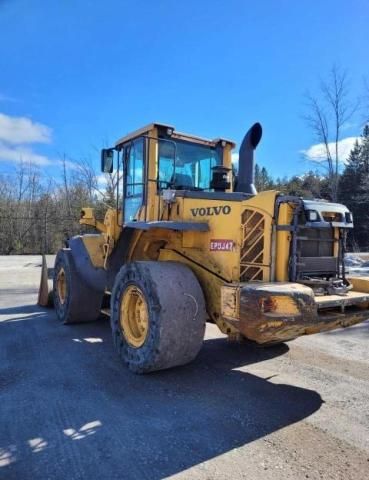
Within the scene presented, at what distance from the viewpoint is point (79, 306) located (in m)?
6.71

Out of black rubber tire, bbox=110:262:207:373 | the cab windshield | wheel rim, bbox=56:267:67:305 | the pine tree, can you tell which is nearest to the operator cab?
the cab windshield

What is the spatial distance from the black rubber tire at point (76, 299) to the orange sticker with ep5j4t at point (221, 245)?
2.86m

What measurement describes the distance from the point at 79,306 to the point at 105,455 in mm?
4049

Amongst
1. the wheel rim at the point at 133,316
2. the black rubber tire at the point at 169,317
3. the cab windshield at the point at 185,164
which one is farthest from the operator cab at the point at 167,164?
the wheel rim at the point at 133,316

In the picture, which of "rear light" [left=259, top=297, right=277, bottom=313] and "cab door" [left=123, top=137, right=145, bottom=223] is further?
"cab door" [left=123, top=137, right=145, bottom=223]

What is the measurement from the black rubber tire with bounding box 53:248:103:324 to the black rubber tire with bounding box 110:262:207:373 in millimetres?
2472

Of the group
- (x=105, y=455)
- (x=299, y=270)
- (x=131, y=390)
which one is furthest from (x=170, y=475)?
(x=299, y=270)

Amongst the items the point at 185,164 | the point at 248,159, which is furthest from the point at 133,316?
the point at 248,159

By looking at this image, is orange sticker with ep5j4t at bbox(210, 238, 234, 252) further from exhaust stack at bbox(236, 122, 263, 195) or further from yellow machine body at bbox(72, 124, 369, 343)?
exhaust stack at bbox(236, 122, 263, 195)

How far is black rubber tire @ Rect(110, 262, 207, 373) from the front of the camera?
13.3ft

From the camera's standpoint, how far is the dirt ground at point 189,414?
2734 millimetres

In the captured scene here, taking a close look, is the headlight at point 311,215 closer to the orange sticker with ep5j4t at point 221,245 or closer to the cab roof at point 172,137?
the orange sticker with ep5j4t at point 221,245

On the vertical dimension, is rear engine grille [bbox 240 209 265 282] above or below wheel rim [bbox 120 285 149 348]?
above

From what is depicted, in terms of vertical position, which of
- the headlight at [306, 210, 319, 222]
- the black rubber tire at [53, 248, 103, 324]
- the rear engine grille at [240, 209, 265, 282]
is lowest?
the black rubber tire at [53, 248, 103, 324]
